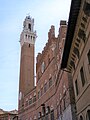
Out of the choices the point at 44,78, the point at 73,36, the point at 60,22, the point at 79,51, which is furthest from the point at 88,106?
the point at 44,78

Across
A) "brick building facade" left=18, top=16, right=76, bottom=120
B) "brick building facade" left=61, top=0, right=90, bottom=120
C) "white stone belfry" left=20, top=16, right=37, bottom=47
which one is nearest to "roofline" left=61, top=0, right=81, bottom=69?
"brick building facade" left=61, top=0, right=90, bottom=120

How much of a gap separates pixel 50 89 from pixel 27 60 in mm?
30146

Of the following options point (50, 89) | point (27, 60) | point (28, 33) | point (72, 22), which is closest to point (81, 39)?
point (72, 22)

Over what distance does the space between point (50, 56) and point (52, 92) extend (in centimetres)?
515

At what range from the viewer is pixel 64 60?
44.2 feet

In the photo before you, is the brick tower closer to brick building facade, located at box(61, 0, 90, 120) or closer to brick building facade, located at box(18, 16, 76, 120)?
brick building facade, located at box(18, 16, 76, 120)

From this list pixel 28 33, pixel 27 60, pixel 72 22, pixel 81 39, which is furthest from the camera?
pixel 28 33

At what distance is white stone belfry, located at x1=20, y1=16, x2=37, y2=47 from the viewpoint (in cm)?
6037

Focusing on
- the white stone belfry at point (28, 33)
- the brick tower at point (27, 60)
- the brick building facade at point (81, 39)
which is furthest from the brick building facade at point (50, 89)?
the white stone belfry at point (28, 33)

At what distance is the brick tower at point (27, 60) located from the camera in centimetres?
4913

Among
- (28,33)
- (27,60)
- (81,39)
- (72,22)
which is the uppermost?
(28,33)

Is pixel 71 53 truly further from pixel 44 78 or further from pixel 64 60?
pixel 44 78

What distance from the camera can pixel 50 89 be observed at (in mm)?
26062

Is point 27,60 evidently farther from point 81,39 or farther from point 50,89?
point 81,39
